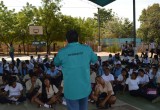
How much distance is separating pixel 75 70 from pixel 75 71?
1 centimetres

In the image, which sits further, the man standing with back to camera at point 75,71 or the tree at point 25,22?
the tree at point 25,22

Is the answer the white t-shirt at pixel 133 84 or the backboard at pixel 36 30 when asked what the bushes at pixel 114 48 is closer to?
the backboard at pixel 36 30

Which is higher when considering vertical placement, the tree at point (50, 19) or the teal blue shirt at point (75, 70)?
the tree at point (50, 19)

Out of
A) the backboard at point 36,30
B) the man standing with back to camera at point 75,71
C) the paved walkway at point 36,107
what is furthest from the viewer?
the backboard at point 36,30

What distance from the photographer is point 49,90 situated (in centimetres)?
829

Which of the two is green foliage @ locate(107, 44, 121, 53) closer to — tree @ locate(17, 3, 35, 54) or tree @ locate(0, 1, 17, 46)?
tree @ locate(17, 3, 35, 54)

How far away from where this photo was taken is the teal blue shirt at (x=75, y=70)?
3.66 metres

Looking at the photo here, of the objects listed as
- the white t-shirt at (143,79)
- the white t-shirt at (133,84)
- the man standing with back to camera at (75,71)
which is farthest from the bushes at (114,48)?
the man standing with back to camera at (75,71)

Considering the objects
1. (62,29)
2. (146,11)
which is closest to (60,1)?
(62,29)

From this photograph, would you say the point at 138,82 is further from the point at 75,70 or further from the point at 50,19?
the point at 50,19

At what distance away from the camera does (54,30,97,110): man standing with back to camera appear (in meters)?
3.66

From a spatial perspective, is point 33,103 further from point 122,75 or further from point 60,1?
point 60,1

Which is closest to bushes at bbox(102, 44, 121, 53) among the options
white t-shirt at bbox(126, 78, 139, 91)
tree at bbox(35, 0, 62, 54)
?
tree at bbox(35, 0, 62, 54)

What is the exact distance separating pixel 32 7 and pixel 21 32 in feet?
9.87
